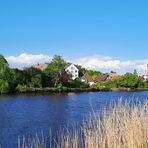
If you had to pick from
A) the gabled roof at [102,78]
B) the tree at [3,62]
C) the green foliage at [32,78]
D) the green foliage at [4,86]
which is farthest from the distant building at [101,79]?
the green foliage at [4,86]

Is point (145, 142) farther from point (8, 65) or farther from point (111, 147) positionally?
point (8, 65)

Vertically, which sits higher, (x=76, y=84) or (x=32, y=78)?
(x=32, y=78)

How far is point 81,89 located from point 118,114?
66.5m

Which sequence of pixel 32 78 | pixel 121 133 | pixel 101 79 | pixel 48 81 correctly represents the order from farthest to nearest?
pixel 101 79, pixel 48 81, pixel 32 78, pixel 121 133

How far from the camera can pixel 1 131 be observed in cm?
2195

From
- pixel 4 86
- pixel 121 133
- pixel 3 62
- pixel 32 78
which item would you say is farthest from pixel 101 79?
pixel 121 133

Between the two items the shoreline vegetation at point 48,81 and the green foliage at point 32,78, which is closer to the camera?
the shoreline vegetation at point 48,81

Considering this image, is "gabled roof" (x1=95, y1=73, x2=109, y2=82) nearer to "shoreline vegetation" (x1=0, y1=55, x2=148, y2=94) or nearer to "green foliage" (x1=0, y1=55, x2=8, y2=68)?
"shoreline vegetation" (x1=0, y1=55, x2=148, y2=94)

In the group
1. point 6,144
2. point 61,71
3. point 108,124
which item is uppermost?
point 61,71

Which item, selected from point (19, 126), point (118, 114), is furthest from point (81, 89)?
point (118, 114)

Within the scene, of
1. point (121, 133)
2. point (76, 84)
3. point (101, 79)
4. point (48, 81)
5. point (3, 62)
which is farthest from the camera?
point (101, 79)

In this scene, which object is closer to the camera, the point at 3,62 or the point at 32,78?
the point at 3,62

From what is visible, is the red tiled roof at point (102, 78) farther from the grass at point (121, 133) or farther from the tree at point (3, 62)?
the grass at point (121, 133)

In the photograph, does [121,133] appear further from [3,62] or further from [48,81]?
[48,81]
